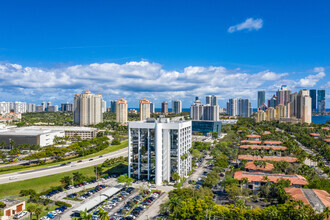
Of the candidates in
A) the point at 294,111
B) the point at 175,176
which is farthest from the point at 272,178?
the point at 294,111

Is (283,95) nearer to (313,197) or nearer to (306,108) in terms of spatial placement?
(306,108)

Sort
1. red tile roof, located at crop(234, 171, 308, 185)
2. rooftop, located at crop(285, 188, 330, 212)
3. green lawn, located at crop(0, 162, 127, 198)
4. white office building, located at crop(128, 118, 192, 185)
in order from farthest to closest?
white office building, located at crop(128, 118, 192, 185) < green lawn, located at crop(0, 162, 127, 198) < red tile roof, located at crop(234, 171, 308, 185) < rooftop, located at crop(285, 188, 330, 212)

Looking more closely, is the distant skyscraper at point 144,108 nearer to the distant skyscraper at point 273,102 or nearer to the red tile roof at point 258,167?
the red tile roof at point 258,167

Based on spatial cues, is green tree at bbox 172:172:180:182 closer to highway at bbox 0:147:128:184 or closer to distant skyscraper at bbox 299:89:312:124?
highway at bbox 0:147:128:184

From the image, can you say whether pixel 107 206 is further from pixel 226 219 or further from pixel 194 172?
pixel 194 172

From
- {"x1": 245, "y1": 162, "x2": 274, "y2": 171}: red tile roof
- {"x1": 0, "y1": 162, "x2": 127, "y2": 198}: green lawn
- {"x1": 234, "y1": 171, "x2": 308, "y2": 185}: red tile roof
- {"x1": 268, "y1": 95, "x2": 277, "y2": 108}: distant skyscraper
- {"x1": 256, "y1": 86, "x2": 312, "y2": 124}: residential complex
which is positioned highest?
{"x1": 268, "y1": 95, "x2": 277, "y2": 108}: distant skyscraper

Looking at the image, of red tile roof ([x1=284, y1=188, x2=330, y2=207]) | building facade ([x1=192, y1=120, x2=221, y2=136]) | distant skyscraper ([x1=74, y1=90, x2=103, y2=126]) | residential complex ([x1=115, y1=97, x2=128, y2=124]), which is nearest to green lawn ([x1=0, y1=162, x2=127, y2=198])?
red tile roof ([x1=284, y1=188, x2=330, y2=207])

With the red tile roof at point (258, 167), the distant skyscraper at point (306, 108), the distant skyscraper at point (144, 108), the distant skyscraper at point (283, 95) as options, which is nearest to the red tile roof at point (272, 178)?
the red tile roof at point (258, 167)
